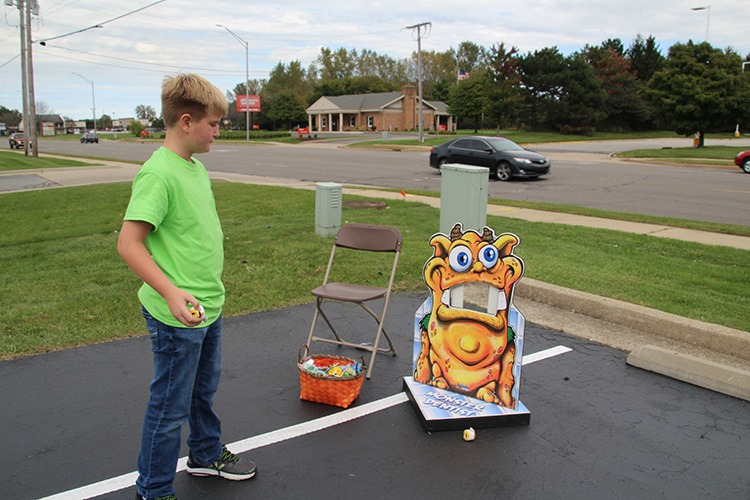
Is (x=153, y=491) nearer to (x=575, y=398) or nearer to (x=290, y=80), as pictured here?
(x=575, y=398)

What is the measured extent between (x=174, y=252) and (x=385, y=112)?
78.0 metres

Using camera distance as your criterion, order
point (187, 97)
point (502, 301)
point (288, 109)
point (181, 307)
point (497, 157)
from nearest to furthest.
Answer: point (181, 307), point (187, 97), point (502, 301), point (497, 157), point (288, 109)

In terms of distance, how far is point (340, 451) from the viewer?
11.4 feet

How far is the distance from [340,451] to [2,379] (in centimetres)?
254

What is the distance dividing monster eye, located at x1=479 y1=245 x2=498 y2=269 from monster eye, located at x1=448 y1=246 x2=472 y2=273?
0.08 m

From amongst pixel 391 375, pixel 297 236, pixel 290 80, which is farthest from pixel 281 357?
pixel 290 80

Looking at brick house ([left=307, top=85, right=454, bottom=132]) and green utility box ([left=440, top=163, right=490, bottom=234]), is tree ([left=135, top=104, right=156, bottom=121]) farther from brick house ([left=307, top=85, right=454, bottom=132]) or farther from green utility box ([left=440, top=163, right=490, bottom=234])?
green utility box ([left=440, top=163, right=490, bottom=234])

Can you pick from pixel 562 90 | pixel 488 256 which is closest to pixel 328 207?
pixel 488 256

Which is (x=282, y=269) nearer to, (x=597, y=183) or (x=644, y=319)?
(x=644, y=319)

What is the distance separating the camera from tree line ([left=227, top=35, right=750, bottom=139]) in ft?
98.8

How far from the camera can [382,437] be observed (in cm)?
365

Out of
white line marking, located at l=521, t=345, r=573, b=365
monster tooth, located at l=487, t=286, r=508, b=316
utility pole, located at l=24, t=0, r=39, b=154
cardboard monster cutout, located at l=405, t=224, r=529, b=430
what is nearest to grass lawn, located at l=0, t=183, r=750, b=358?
white line marking, located at l=521, t=345, r=573, b=365

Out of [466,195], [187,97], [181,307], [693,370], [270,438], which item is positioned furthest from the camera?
[466,195]

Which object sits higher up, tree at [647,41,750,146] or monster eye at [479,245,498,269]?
tree at [647,41,750,146]
